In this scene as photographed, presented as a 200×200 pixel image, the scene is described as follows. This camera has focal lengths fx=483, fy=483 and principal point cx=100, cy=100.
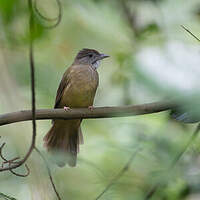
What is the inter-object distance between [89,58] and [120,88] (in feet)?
1.93

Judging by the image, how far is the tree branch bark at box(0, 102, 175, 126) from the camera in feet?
7.73

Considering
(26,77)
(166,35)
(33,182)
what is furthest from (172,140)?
(26,77)

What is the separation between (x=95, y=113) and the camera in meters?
2.68

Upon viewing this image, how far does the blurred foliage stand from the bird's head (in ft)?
1.13

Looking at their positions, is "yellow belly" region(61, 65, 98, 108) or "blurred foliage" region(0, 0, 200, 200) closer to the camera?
"blurred foliage" region(0, 0, 200, 200)

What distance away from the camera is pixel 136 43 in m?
3.59

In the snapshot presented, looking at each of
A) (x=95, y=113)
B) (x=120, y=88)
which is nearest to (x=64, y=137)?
(x=120, y=88)

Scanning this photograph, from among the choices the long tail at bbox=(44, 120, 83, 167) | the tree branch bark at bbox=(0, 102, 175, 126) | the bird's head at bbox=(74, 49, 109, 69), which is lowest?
the tree branch bark at bbox=(0, 102, 175, 126)

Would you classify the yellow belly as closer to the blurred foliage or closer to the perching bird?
the perching bird

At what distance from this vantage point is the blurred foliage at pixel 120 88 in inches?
37.9

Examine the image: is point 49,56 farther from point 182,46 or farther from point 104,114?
point 182,46

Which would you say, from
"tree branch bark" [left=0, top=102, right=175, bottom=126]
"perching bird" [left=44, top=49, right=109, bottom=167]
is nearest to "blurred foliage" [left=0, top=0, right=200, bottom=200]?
"perching bird" [left=44, top=49, right=109, bottom=167]

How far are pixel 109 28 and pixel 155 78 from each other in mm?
2079

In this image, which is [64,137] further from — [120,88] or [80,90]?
[120,88]
